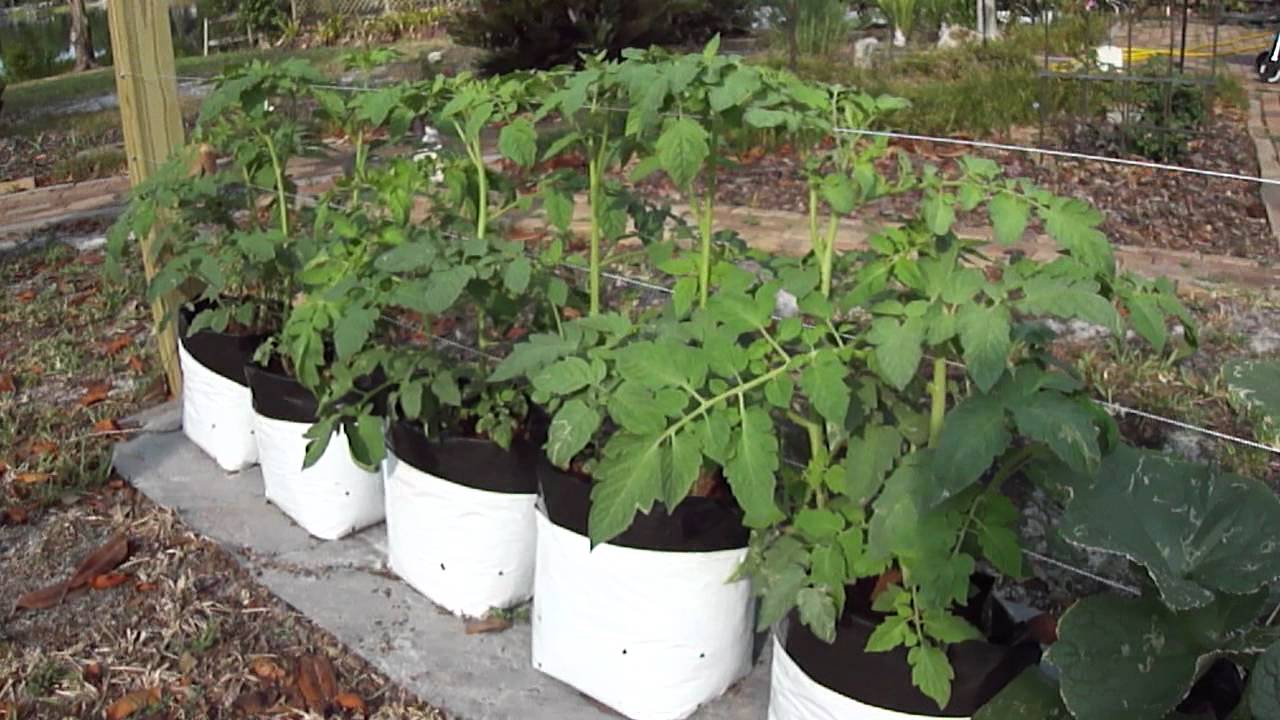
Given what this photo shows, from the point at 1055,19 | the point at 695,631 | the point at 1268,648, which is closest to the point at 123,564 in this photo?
the point at 695,631

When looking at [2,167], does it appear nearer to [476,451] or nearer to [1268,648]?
[476,451]

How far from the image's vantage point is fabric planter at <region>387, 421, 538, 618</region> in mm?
2387

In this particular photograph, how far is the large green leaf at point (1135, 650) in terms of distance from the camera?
1.54 metres

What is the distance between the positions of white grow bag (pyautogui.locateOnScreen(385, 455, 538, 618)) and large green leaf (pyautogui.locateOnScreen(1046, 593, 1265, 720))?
3.57 feet

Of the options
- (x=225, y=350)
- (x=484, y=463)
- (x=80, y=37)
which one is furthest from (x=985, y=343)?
(x=80, y=37)

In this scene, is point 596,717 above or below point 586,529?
below

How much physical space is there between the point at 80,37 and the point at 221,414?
46.0 ft

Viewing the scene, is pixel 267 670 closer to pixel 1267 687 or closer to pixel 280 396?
pixel 280 396

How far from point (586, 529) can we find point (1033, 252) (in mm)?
2786

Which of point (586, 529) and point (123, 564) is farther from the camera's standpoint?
point (123, 564)

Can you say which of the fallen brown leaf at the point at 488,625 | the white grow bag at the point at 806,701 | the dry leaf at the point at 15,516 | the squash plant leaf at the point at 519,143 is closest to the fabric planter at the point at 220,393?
the dry leaf at the point at 15,516

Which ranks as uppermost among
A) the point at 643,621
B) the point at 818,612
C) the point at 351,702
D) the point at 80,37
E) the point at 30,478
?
the point at 80,37

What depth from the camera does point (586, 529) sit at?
2.13 metres

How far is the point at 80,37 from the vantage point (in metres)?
15.4
